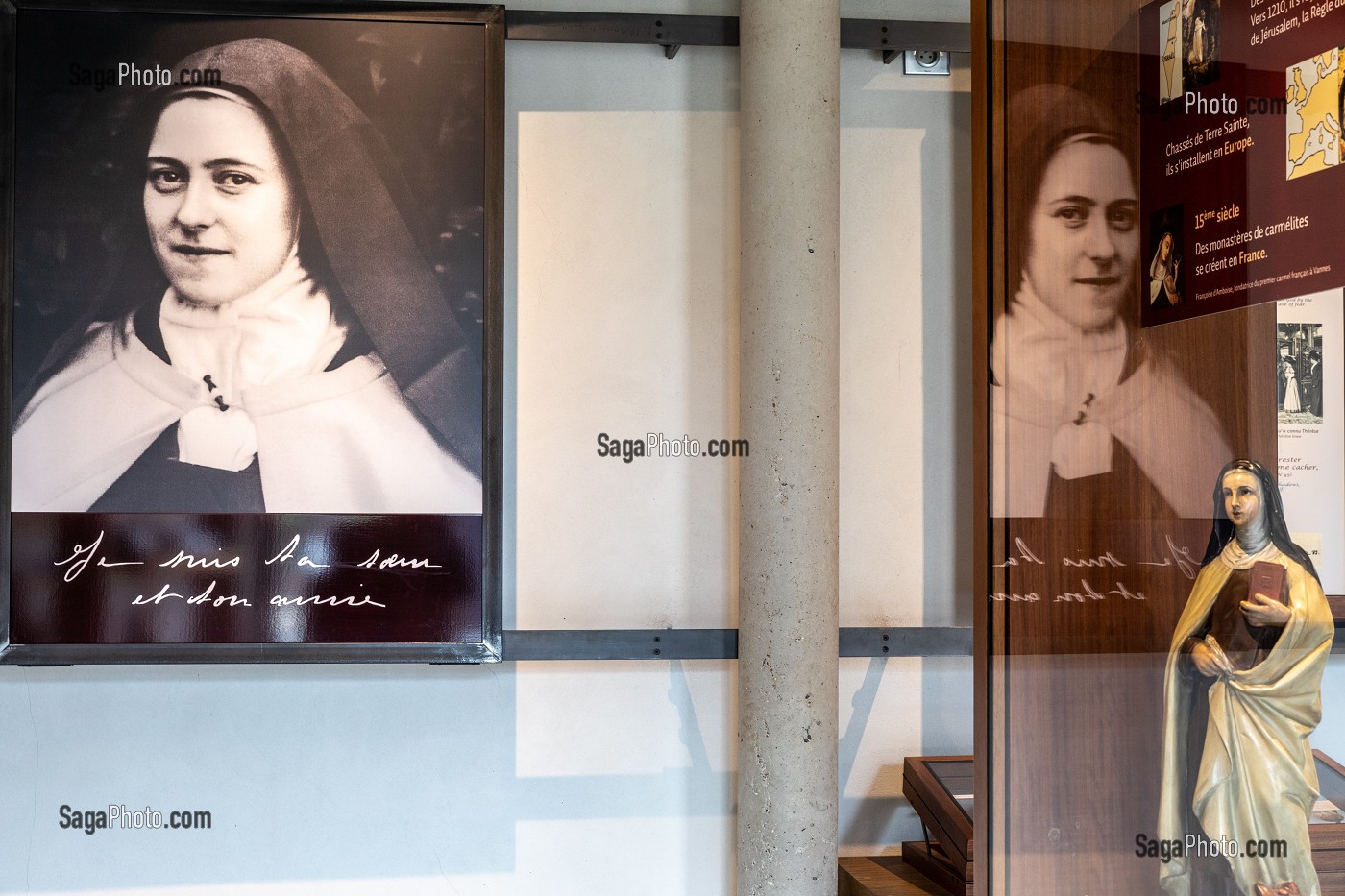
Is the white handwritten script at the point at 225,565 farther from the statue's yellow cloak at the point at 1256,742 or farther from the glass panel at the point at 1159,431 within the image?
the statue's yellow cloak at the point at 1256,742

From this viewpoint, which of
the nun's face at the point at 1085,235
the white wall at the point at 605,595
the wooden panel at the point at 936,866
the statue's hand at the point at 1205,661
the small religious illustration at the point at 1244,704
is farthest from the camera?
the white wall at the point at 605,595

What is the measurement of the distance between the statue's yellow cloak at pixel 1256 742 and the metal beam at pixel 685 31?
1.95 meters

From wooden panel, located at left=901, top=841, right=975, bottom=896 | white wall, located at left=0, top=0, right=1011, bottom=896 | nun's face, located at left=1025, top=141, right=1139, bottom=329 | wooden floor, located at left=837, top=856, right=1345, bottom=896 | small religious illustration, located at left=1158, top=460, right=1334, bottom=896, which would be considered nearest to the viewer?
small religious illustration, located at left=1158, top=460, right=1334, bottom=896

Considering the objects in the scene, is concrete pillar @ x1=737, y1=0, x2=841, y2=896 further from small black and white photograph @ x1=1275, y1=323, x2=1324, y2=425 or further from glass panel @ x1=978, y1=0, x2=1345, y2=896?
small black and white photograph @ x1=1275, y1=323, x2=1324, y2=425

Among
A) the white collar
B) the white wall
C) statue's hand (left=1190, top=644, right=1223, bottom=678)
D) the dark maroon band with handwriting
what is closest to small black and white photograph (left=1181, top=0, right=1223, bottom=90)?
the white collar

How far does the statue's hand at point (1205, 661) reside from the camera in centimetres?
122

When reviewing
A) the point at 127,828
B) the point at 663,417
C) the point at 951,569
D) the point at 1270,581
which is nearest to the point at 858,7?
the point at 663,417

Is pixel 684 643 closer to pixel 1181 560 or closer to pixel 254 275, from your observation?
pixel 254 275

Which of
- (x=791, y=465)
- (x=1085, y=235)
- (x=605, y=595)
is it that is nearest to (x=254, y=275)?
(x=605, y=595)

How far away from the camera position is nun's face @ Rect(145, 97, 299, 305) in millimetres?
2545

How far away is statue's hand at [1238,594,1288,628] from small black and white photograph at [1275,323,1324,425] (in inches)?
8.1

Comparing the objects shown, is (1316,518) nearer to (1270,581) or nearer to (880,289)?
(1270,581)

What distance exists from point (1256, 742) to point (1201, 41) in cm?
84

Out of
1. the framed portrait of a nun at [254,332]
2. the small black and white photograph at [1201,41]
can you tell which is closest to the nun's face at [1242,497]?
the small black and white photograph at [1201,41]
